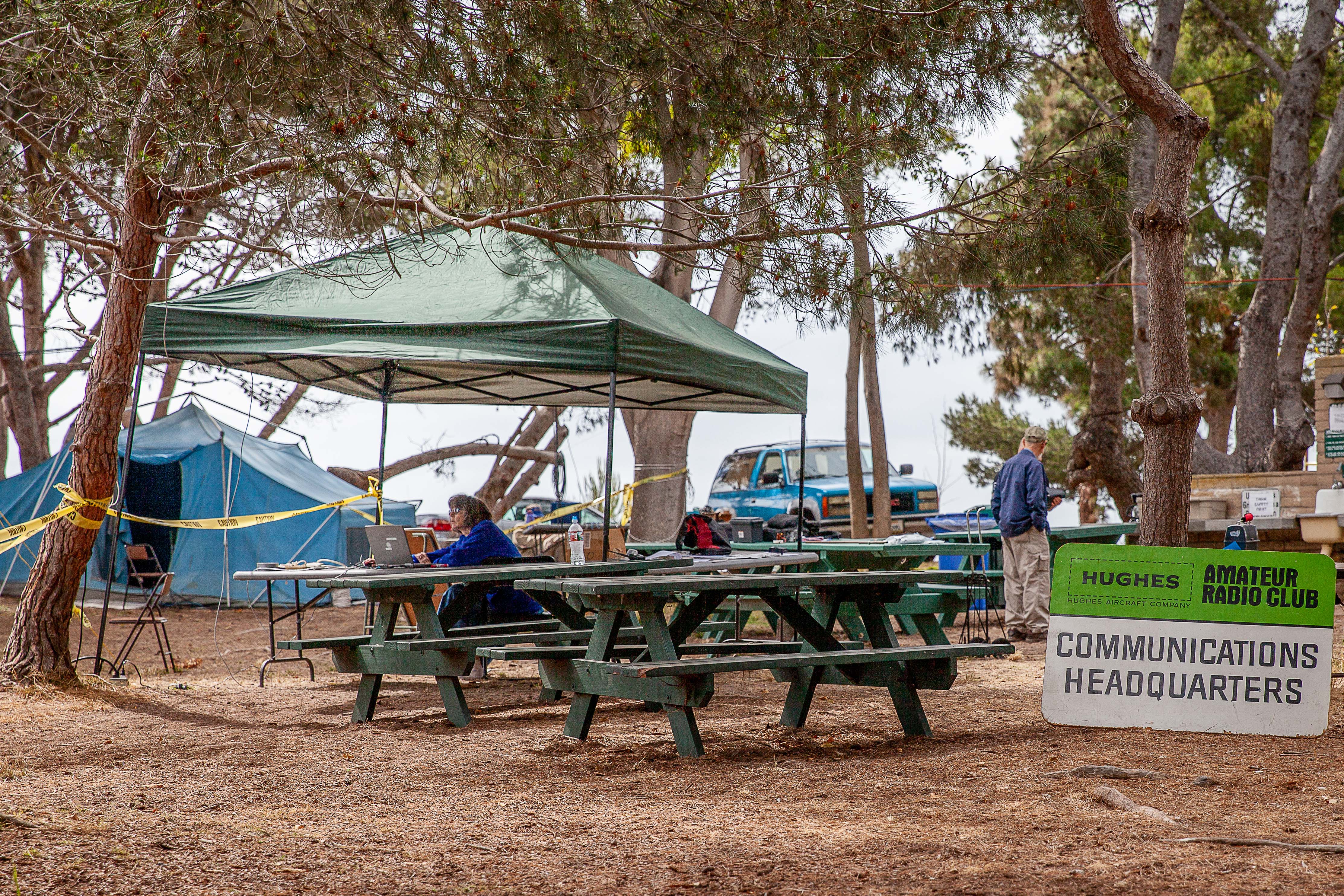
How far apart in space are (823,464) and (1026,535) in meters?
8.67

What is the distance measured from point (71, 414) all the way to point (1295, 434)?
1771 centimetres

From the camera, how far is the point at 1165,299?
6090 millimetres

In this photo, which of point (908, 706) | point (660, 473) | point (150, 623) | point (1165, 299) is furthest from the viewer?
point (660, 473)

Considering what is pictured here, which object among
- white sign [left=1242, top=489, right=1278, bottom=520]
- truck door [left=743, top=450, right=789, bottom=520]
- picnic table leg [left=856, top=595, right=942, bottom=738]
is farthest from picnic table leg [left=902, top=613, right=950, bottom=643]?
truck door [left=743, top=450, right=789, bottom=520]

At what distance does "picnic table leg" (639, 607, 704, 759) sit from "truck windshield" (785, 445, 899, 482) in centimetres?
1241

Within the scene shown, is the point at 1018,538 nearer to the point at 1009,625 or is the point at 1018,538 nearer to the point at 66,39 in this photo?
the point at 1009,625

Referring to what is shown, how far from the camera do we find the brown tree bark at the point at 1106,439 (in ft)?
53.1

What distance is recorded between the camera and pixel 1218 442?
23.5m

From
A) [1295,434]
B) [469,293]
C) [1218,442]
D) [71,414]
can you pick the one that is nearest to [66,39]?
[469,293]

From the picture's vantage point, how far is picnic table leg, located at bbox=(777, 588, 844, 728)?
5.67 metres

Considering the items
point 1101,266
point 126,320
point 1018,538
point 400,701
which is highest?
point 1101,266

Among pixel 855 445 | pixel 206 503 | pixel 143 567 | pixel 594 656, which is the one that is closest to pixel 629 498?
pixel 855 445

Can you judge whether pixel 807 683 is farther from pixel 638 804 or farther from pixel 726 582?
pixel 638 804

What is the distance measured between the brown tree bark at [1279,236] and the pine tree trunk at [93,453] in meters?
13.4
